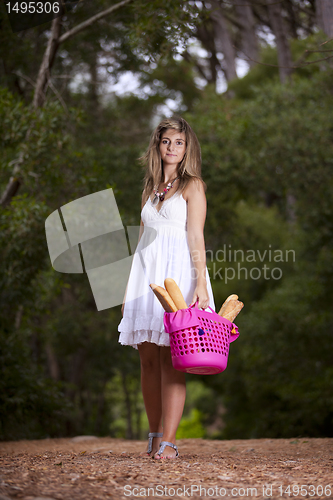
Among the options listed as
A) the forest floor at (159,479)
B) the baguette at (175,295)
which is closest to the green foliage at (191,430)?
the forest floor at (159,479)

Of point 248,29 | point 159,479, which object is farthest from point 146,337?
point 248,29

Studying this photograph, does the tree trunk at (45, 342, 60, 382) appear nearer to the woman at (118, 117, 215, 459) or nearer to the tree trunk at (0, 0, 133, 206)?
Result: the tree trunk at (0, 0, 133, 206)

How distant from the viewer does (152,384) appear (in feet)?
8.22

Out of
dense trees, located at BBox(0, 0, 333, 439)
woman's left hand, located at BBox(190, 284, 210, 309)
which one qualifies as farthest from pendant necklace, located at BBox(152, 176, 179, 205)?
dense trees, located at BBox(0, 0, 333, 439)

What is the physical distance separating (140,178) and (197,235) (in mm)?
4440

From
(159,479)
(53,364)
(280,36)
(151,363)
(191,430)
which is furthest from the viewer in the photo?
(191,430)

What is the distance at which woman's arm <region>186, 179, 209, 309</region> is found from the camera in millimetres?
2266

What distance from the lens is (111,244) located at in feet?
17.9

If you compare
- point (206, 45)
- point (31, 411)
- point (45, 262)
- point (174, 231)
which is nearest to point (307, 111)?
point (45, 262)

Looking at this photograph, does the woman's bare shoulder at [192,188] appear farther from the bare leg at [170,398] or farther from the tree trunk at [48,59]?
the tree trunk at [48,59]

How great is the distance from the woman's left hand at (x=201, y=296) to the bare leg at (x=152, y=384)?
42cm

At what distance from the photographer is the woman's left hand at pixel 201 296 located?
224 cm

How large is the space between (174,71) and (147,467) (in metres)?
8.29

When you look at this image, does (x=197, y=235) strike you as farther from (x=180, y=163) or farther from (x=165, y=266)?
(x=180, y=163)
